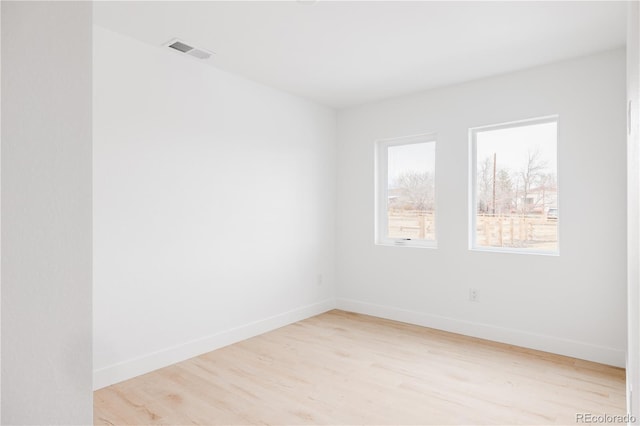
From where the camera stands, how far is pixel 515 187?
3.61m

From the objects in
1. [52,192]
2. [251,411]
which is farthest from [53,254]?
[251,411]

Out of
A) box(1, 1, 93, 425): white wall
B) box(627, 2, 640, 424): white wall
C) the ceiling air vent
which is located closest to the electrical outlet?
box(627, 2, 640, 424): white wall

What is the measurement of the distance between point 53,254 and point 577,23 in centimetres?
324

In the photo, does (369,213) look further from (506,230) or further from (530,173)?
(530,173)

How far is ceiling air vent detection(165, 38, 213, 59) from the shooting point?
2854 mm

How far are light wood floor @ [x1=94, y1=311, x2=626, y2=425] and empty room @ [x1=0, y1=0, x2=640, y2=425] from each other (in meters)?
0.02

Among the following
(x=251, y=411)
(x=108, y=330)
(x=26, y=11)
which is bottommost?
(x=251, y=411)

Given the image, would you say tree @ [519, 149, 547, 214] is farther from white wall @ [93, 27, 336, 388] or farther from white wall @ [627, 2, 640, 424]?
white wall @ [93, 27, 336, 388]

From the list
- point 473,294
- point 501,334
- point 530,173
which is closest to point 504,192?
point 530,173

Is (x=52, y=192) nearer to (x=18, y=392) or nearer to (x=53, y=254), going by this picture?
(x=53, y=254)

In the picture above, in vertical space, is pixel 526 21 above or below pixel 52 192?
above

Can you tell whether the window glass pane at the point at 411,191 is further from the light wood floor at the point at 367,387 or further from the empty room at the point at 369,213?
the light wood floor at the point at 367,387

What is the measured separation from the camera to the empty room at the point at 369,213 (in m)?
2.46

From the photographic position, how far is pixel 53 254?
73 centimetres
